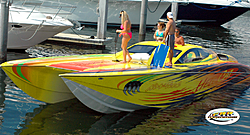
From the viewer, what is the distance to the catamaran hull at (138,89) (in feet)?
19.2

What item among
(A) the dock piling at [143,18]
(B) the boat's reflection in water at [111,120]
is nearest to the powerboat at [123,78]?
(B) the boat's reflection in water at [111,120]

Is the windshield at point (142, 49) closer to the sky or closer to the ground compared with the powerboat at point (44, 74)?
closer to the sky

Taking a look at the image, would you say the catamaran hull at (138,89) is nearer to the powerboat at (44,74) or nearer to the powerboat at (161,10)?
the powerboat at (44,74)

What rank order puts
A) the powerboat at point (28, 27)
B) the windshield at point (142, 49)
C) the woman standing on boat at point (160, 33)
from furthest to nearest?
the powerboat at point (28, 27) → the woman standing on boat at point (160, 33) → the windshield at point (142, 49)

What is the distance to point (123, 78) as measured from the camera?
5.89 metres

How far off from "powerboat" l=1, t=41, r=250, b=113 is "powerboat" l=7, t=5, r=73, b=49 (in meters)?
5.30

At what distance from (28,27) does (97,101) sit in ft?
23.0

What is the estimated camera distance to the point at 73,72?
19.9 ft

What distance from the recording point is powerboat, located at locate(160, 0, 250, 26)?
25.7 metres

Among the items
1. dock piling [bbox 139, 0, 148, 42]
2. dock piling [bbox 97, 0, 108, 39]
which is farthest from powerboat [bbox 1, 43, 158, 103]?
dock piling [bbox 139, 0, 148, 42]

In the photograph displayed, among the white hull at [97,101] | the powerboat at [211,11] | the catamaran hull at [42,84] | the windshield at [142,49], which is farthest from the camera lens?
the powerboat at [211,11]

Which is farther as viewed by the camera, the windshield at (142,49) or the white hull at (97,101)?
the windshield at (142,49)

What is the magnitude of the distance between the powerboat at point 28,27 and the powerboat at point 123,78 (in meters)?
5.30

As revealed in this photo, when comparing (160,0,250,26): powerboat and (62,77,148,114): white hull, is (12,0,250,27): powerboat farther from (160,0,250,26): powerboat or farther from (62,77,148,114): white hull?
(62,77,148,114): white hull
